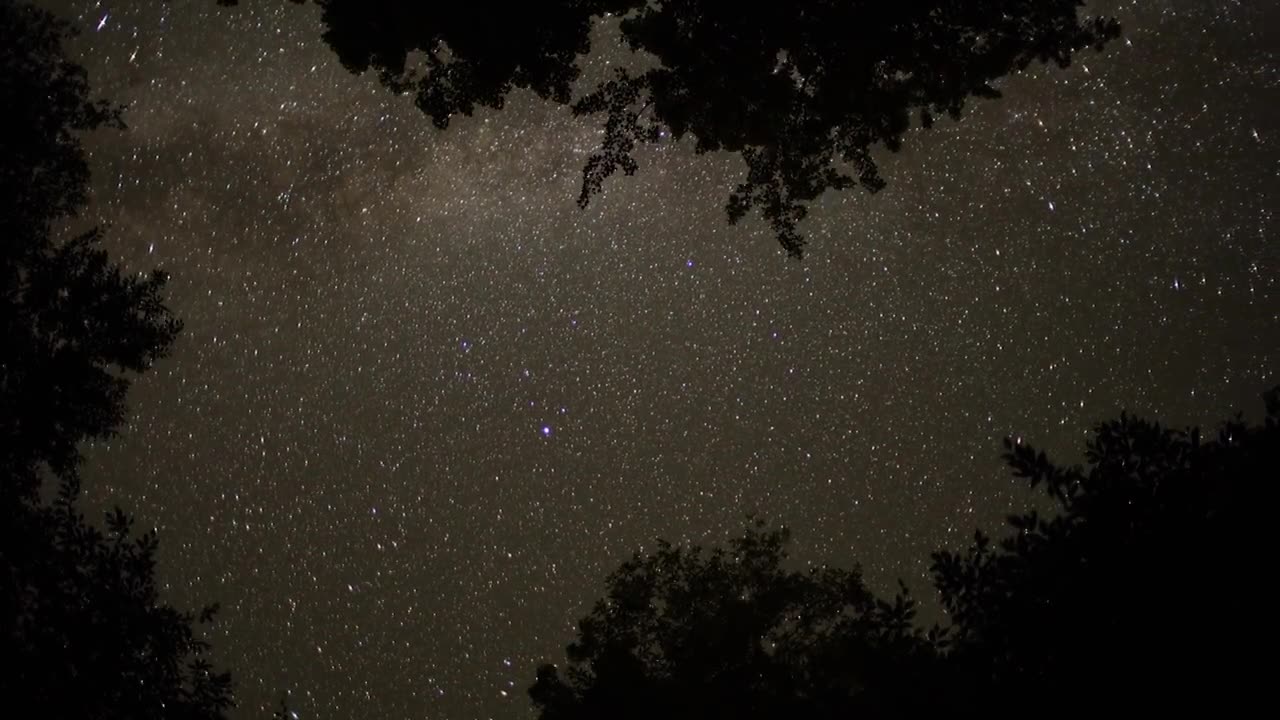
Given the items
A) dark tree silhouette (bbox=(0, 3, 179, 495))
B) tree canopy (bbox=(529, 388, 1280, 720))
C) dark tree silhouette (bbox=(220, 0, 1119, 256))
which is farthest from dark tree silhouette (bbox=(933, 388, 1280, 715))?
dark tree silhouette (bbox=(0, 3, 179, 495))

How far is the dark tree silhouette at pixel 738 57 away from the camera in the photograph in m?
7.17

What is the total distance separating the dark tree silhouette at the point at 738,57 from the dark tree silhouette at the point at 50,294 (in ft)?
5.39

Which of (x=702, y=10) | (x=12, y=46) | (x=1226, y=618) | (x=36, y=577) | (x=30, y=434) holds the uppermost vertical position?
(x=12, y=46)

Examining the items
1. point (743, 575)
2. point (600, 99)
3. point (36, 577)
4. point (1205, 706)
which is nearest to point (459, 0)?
point (600, 99)

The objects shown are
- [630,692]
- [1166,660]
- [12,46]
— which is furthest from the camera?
[630,692]

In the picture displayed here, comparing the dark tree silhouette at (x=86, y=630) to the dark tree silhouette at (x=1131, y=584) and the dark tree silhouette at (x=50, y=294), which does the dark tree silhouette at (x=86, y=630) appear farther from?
the dark tree silhouette at (x=1131, y=584)

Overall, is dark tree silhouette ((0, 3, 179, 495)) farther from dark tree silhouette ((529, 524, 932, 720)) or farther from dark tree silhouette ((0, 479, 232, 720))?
dark tree silhouette ((529, 524, 932, 720))

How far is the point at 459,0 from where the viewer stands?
7.00 m

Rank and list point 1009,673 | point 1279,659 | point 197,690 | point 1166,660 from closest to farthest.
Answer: point 1279,659 < point 1166,660 < point 1009,673 < point 197,690

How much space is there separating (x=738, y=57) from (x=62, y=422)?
18.9 feet

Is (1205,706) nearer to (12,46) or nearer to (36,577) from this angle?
(36,577)

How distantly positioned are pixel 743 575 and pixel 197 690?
7.73 metres

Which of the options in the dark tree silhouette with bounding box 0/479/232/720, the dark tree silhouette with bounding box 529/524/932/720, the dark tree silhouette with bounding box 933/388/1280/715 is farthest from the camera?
the dark tree silhouette with bounding box 529/524/932/720

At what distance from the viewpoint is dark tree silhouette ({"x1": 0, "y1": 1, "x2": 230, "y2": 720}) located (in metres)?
6.32
